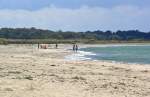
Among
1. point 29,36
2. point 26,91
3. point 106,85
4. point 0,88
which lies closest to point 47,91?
point 26,91

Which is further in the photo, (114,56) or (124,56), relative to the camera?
(124,56)

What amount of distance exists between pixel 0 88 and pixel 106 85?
4.34 meters

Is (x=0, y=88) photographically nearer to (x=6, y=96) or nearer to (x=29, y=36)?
(x=6, y=96)

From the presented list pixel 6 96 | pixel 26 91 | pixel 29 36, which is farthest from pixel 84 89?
pixel 29 36

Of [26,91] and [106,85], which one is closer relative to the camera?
[26,91]

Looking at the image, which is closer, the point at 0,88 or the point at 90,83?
the point at 0,88

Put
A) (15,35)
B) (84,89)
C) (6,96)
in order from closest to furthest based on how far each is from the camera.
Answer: (6,96), (84,89), (15,35)

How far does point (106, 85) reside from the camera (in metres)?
16.8

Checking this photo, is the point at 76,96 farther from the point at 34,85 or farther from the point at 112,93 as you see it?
the point at 34,85

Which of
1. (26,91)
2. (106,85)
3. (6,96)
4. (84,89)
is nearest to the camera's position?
(6,96)

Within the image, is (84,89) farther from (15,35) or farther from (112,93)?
(15,35)

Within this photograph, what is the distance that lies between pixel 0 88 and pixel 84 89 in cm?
297

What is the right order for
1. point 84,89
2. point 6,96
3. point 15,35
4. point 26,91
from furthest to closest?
point 15,35, point 84,89, point 26,91, point 6,96

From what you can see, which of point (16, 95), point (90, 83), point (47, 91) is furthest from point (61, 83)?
point (16, 95)
